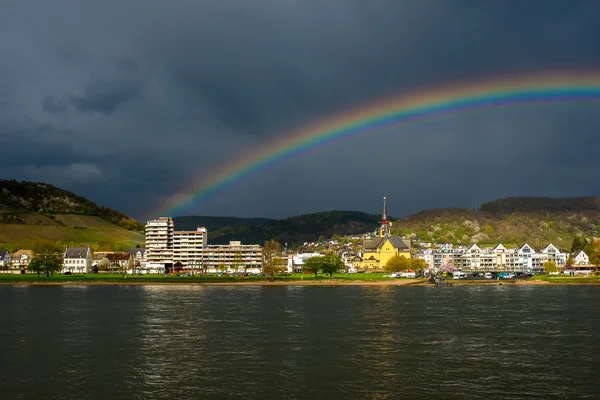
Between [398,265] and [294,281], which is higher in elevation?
[398,265]

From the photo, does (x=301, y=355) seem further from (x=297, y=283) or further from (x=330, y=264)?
(x=330, y=264)

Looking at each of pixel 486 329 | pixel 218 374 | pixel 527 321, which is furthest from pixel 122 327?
pixel 527 321

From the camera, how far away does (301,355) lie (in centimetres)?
4009

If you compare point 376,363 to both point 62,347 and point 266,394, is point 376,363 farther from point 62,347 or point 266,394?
point 62,347

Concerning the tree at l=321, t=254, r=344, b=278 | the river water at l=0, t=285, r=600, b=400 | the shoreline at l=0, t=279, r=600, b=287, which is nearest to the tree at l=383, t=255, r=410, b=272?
the tree at l=321, t=254, r=344, b=278

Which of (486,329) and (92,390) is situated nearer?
(92,390)

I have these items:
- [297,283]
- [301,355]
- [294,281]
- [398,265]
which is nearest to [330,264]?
[294,281]

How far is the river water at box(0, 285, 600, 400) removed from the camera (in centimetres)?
3028

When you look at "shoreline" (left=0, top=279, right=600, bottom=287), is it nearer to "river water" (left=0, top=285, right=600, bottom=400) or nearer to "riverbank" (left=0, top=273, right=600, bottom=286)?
"riverbank" (left=0, top=273, right=600, bottom=286)

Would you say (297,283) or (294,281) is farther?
(294,281)

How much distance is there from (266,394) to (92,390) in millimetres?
9185

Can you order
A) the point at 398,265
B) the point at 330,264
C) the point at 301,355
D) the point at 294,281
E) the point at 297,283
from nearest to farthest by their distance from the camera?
1. the point at 301,355
2. the point at 297,283
3. the point at 294,281
4. the point at 330,264
5. the point at 398,265

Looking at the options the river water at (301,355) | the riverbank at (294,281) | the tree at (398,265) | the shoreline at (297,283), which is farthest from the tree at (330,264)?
the river water at (301,355)

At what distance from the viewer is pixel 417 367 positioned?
3547 centimetres
